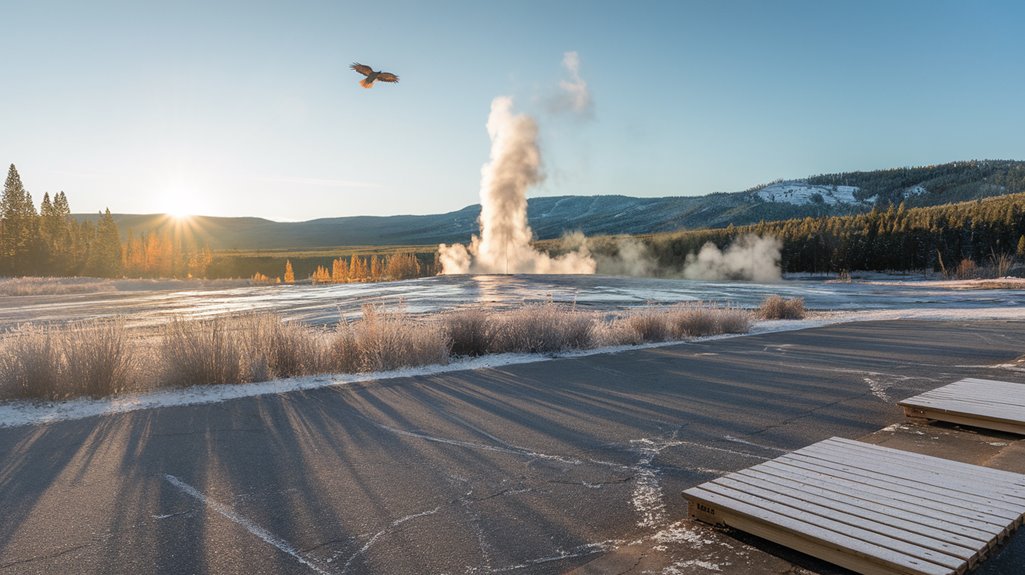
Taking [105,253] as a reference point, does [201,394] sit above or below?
below

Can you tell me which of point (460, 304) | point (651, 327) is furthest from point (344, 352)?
point (460, 304)

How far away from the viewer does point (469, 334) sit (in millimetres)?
12250

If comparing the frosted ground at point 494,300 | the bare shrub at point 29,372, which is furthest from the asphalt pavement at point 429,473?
the frosted ground at point 494,300

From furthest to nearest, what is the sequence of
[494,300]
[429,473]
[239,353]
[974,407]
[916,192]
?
1. [916,192]
2. [494,300]
3. [239,353]
4. [974,407]
5. [429,473]

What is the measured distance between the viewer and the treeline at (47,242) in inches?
2933

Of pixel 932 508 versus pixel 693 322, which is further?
pixel 693 322

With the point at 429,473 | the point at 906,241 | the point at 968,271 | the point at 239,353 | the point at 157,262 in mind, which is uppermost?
the point at 906,241

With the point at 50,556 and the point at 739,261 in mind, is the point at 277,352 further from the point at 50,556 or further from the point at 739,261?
the point at 739,261

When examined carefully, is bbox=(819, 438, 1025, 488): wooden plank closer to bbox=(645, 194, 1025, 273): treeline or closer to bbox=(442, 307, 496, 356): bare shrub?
bbox=(442, 307, 496, 356): bare shrub

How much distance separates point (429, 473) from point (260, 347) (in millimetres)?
5417

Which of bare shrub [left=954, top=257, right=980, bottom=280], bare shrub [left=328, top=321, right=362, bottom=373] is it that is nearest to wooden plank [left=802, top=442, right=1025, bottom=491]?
bare shrub [left=328, top=321, right=362, bottom=373]

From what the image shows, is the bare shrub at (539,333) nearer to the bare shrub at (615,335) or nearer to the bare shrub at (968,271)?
the bare shrub at (615,335)

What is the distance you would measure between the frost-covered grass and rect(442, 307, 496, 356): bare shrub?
0.02m

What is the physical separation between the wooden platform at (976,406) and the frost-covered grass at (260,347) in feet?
21.0
